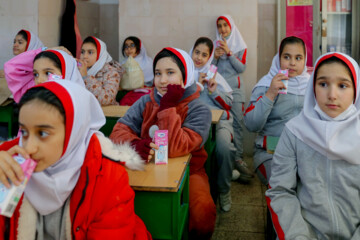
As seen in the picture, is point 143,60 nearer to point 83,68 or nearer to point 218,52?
point 218,52

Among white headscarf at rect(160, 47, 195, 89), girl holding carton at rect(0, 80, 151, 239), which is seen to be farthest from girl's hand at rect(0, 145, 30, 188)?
white headscarf at rect(160, 47, 195, 89)

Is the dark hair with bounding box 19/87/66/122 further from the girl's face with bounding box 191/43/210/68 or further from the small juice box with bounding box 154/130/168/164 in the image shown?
the girl's face with bounding box 191/43/210/68

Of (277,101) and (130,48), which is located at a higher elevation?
(130,48)

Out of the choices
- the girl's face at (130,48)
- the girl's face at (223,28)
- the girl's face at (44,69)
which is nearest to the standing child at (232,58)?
the girl's face at (223,28)

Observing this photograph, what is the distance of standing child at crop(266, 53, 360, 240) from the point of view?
1710 millimetres

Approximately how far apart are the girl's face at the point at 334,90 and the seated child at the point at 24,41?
12.5ft

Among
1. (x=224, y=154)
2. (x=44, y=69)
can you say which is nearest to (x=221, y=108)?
(x=224, y=154)

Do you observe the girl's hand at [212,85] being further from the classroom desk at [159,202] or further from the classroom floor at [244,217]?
the classroom desk at [159,202]

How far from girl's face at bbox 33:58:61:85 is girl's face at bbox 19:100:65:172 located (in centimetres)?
148

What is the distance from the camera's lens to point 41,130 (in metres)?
1.34

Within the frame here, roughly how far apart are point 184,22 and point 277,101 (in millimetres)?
2796

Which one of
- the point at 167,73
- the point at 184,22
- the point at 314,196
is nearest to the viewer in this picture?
the point at 314,196

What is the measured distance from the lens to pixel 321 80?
1858 millimetres

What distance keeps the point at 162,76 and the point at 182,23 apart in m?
2.99
